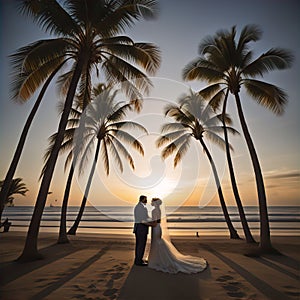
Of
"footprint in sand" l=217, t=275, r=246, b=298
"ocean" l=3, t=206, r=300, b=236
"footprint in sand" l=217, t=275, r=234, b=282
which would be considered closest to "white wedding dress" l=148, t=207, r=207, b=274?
"footprint in sand" l=217, t=275, r=234, b=282

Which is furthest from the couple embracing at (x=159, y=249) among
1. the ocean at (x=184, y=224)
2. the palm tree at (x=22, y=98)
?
the ocean at (x=184, y=224)

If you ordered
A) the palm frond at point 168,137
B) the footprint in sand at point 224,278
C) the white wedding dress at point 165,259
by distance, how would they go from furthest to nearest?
1. the palm frond at point 168,137
2. the white wedding dress at point 165,259
3. the footprint in sand at point 224,278

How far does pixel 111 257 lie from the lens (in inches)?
336

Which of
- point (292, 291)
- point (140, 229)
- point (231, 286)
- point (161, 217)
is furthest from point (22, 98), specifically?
point (292, 291)

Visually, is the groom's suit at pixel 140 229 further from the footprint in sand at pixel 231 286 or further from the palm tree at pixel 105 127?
the palm tree at pixel 105 127

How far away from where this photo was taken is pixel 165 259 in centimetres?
666

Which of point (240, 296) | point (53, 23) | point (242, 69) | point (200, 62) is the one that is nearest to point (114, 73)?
point (53, 23)

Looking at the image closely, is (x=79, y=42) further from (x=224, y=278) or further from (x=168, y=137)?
(x=168, y=137)

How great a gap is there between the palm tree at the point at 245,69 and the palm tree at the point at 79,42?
253 cm

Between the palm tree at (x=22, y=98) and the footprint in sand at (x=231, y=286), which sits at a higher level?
the palm tree at (x=22, y=98)

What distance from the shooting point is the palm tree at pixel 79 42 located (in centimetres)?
801

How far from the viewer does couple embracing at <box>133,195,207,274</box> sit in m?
6.47

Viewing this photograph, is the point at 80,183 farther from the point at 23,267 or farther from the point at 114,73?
the point at 23,267

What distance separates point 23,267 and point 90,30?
698cm
